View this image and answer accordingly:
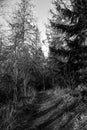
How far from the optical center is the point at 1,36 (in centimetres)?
766

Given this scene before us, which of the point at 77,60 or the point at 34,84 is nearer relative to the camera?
the point at 77,60

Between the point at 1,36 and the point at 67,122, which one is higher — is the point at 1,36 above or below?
above

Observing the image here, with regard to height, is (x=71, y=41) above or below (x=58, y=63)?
above

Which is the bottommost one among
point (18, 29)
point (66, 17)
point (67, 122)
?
point (67, 122)

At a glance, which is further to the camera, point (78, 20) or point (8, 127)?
point (78, 20)

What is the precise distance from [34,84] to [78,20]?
32.3 ft

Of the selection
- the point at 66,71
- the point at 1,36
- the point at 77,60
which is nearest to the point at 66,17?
the point at 77,60

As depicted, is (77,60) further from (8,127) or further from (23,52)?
(8,127)

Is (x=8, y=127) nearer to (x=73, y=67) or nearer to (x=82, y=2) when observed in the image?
(x=73, y=67)

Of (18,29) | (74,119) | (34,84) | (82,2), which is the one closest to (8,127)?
(74,119)

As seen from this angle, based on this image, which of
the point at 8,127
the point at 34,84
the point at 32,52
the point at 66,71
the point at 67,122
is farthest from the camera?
the point at 34,84

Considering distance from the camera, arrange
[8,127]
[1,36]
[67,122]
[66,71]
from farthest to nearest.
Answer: [66,71], [1,36], [67,122], [8,127]

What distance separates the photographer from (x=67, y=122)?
525cm

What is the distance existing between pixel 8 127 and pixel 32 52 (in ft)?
19.0
